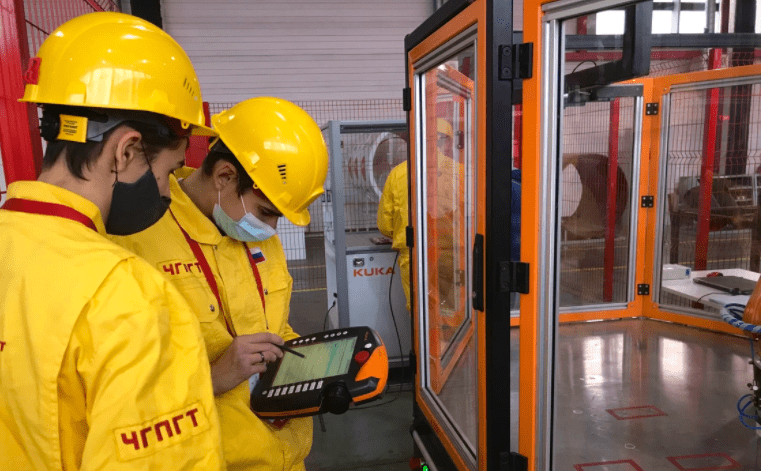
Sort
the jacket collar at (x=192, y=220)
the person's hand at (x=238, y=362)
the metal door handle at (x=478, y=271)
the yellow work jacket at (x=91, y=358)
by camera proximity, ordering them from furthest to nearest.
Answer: the metal door handle at (x=478, y=271) < the jacket collar at (x=192, y=220) < the person's hand at (x=238, y=362) < the yellow work jacket at (x=91, y=358)

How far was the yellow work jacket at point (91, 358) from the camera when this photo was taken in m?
0.80

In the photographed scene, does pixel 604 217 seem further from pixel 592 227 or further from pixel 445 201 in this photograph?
pixel 445 201

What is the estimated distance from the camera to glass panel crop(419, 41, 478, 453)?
245 cm

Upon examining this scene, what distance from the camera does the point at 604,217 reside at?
4383mm

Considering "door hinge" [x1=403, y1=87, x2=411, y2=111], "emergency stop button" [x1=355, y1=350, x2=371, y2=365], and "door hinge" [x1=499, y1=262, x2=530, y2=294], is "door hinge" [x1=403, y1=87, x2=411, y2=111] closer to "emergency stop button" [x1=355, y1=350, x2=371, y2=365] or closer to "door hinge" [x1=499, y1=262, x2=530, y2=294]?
"door hinge" [x1=499, y1=262, x2=530, y2=294]

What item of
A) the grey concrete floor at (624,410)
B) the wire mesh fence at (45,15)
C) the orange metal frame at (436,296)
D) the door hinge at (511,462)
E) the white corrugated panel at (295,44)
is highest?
the white corrugated panel at (295,44)

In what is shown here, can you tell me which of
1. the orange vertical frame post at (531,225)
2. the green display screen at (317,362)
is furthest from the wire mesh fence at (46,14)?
the orange vertical frame post at (531,225)

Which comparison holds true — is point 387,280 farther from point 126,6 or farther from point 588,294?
point 126,6

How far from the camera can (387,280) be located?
3938 mm

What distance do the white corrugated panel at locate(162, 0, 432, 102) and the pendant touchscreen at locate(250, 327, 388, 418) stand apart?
336 inches

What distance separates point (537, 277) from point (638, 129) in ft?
11.0

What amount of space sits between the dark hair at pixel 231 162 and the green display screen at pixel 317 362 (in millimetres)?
583

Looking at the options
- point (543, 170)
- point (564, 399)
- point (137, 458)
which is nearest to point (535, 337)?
point (543, 170)

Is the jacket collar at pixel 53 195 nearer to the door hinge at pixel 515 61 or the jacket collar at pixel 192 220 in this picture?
the jacket collar at pixel 192 220
